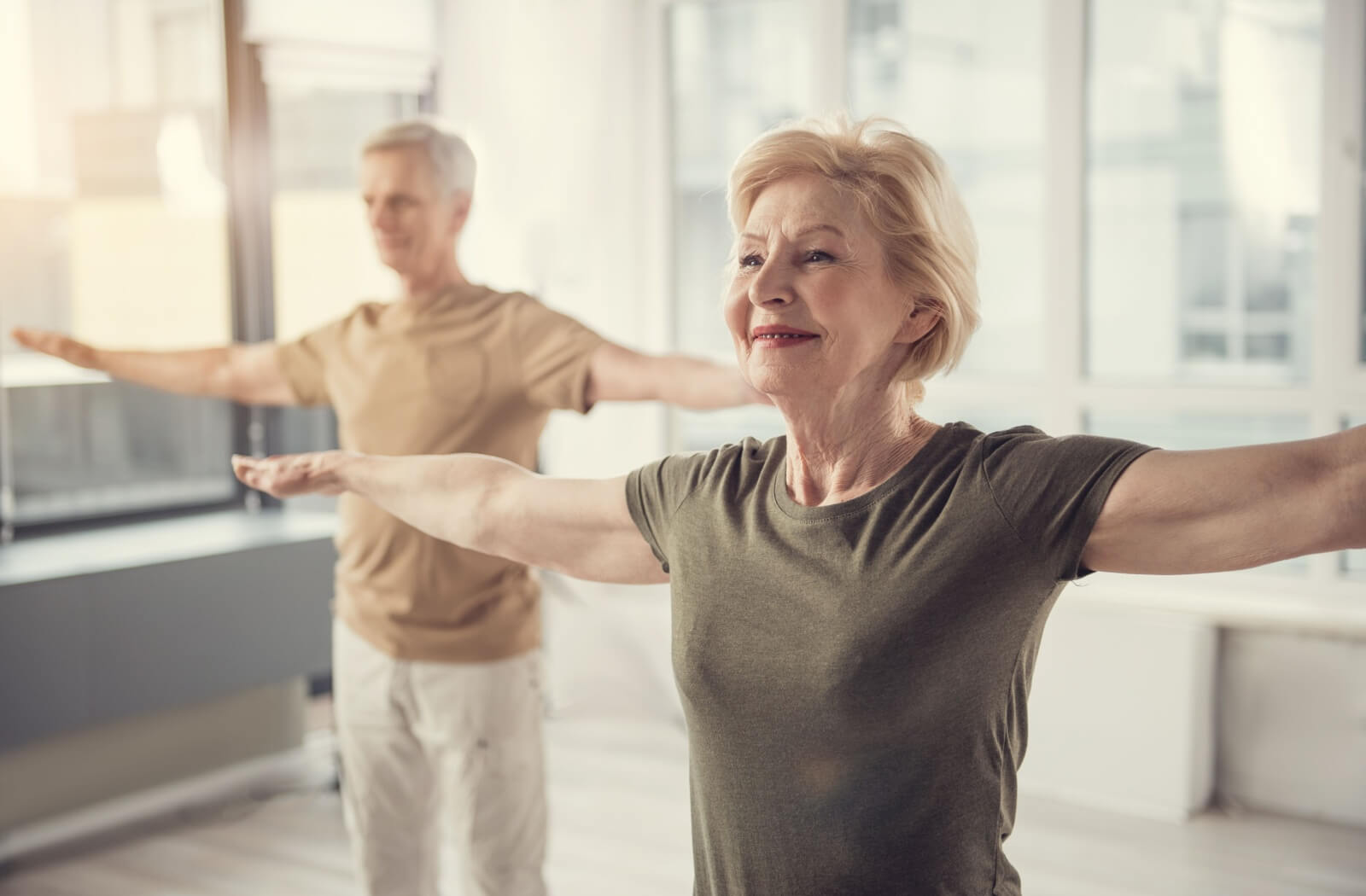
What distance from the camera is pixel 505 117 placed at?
5203mm

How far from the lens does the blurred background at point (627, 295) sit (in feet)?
12.7

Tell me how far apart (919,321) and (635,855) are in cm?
270

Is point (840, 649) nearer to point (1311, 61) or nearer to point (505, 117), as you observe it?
point (1311, 61)

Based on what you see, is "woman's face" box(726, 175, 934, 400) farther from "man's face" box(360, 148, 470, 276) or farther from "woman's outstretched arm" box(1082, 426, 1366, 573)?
"man's face" box(360, 148, 470, 276)

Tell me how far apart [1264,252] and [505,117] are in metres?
2.79

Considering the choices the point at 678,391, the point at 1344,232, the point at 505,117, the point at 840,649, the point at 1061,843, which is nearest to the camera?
the point at 840,649

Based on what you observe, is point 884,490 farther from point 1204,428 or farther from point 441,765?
point 1204,428


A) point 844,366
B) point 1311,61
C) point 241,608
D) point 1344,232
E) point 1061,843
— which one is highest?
point 1311,61

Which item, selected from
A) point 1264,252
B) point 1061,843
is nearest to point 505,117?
point 1264,252

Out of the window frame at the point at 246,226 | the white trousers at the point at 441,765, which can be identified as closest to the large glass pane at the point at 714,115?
the window frame at the point at 246,226

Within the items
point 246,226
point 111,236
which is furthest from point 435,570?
point 246,226

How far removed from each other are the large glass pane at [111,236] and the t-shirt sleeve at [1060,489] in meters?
3.75

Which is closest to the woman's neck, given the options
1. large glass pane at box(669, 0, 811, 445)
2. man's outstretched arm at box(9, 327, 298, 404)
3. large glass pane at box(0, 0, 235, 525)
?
man's outstretched arm at box(9, 327, 298, 404)

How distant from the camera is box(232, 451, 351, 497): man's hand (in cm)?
161
